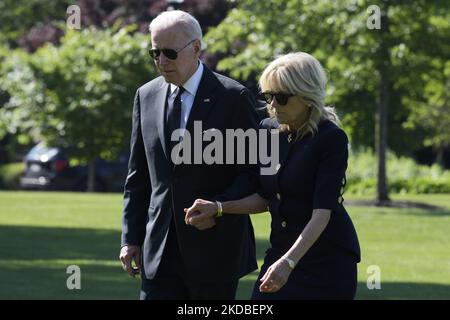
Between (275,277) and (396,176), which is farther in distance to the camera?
(396,176)

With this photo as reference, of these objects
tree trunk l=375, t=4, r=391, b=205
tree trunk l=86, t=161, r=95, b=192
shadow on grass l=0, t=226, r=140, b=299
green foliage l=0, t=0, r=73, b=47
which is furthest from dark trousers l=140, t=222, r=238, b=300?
green foliage l=0, t=0, r=73, b=47

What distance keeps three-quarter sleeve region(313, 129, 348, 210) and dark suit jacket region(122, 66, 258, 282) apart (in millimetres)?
546

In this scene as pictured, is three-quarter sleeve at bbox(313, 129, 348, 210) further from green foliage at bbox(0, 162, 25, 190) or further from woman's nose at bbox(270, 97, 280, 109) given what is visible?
green foliage at bbox(0, 162, 25, 190)

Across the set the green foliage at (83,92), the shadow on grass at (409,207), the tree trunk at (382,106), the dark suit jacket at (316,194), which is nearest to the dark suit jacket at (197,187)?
the dark suit jacket at (316,194)

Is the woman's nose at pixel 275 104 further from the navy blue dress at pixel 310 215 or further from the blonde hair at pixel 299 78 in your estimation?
the navy blue dress at pixel 310 215

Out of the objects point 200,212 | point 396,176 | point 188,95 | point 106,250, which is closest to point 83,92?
point 396,176

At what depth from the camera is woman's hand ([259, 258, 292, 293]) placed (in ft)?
17.9

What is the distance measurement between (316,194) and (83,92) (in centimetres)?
3485

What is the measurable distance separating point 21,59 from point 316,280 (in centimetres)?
3575

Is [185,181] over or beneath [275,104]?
beneath

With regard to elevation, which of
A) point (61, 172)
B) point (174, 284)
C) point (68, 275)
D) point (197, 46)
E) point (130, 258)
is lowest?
point (61, 172)

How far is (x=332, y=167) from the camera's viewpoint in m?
5.71

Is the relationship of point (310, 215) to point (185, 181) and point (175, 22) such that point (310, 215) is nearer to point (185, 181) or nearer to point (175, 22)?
point (185, 181)

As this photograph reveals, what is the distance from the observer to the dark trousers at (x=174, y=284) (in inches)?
247
